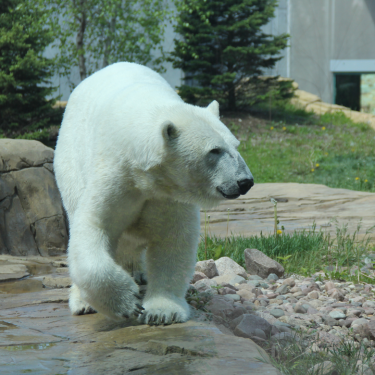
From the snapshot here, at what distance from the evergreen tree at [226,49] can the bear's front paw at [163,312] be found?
455 inches

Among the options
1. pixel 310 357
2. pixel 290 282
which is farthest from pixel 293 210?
pixel 310 357

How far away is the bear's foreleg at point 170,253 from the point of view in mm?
2434

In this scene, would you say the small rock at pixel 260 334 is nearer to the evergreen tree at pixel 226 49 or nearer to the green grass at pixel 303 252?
the green grass at pixel 303 252

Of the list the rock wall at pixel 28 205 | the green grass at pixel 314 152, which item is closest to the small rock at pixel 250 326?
the rock wall at pixel 28 205

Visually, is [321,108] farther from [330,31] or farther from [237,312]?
[237,312]

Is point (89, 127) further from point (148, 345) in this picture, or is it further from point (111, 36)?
point (111, 36)

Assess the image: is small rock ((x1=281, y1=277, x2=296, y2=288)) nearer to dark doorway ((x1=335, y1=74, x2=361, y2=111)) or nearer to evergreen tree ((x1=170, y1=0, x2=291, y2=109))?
evergreen tree ((x1=170, y1=0, x2=291, y2=109))

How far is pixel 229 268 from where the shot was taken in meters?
3.87

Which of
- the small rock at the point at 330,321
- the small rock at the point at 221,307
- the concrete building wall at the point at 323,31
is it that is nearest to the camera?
the small rock at the point at 221,307

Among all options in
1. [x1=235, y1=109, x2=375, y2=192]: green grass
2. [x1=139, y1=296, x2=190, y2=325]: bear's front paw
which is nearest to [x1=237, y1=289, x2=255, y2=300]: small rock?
[x1=139, y1=296, x2=190, y2=325]: bear's front paw

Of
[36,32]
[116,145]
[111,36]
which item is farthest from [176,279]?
[111,36]

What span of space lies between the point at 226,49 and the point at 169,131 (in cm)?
1221

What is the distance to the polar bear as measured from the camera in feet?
7.00

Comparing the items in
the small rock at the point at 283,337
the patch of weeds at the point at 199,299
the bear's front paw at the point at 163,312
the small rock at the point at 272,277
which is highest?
the bear's front paw at the point at 163,312
